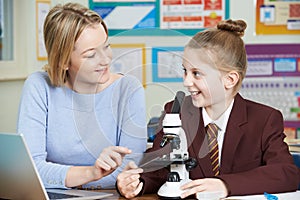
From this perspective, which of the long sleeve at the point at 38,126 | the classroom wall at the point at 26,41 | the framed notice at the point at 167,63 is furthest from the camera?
the classroom wall at the point at 26,41

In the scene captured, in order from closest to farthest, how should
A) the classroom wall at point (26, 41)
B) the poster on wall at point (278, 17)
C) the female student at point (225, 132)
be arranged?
the female student at point (225, 132) → the classroom wall at point (26, 41) → the poster on wall at point (278, 17)

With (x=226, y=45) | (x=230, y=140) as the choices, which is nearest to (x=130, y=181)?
(x=230, y=140)

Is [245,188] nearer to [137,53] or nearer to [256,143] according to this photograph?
[256,143]

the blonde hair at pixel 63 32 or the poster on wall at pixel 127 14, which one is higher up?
the poster on wall at pixel 127 14

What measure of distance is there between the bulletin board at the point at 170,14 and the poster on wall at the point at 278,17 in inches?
9.1

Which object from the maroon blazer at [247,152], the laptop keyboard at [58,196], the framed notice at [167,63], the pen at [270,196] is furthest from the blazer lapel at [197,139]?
the laptop keyboard at [58,196]

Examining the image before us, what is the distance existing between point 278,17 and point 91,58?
8.26ft

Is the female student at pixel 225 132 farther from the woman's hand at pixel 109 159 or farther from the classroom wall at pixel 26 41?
the classroom wall at pixel 26 41

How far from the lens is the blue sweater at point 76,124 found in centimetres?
191

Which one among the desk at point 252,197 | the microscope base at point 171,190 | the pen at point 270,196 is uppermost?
the microscope base at point 171,190

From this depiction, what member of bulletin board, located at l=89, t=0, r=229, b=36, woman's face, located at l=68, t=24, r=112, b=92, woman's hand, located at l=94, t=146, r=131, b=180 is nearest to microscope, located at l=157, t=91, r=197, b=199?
woman's hand, located at l=94, t=146, r=131, b=180

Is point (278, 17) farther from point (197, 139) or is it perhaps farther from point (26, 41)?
point (197, 139)

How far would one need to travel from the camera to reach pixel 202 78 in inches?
71.7

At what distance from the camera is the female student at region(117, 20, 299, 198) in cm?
184
